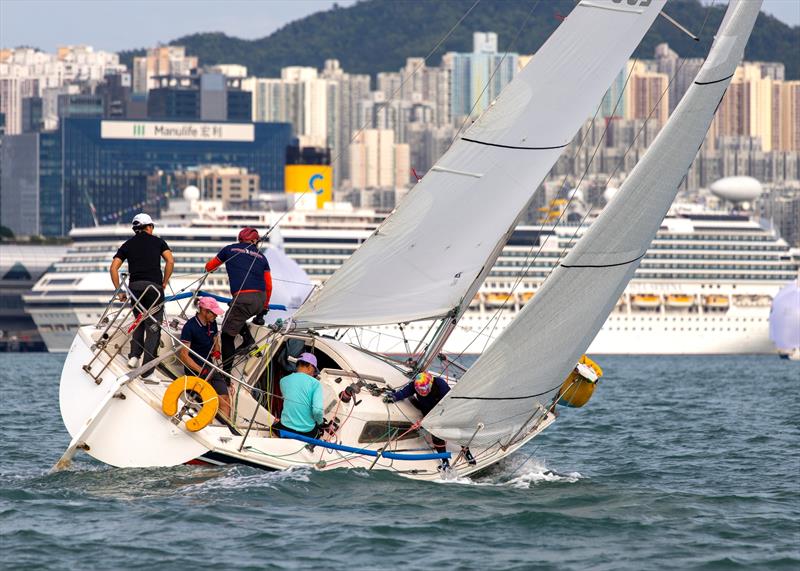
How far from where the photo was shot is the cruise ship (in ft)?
254

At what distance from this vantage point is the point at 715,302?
8181 cm

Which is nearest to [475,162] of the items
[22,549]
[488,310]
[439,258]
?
[439,258]

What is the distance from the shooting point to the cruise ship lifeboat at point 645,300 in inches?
3137

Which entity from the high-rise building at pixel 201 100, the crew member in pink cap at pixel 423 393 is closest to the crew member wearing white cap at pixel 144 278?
the crew member in pink cap at pixel 423 393

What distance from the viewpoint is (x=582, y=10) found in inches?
562

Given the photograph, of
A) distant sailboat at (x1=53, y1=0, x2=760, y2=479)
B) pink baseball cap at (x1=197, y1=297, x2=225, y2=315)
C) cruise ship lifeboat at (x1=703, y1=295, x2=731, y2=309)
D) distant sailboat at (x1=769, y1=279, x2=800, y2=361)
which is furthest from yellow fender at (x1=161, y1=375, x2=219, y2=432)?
cruise ship lifeboat at (x1=703, y1=295, x2=731, y2=309)

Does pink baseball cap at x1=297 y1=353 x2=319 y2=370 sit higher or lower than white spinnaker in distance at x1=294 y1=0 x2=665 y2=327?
lower

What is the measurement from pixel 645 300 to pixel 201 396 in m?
67.3

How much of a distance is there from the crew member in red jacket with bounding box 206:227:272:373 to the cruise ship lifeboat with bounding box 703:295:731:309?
68318 millimetres

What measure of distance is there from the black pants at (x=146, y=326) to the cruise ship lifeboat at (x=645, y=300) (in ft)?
215

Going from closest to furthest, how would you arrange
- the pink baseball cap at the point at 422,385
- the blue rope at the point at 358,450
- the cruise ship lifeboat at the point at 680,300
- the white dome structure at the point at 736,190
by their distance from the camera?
1. the blue rope at the point at 358,450
2. the pink baseball cap at the point at 422,385
3. the cruise ship lifeboat at the point at 680,300
4. the white dome structure at the point at 736,190

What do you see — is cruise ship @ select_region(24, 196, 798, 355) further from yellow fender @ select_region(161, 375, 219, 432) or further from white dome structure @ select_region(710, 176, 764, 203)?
yellow fender @ select_region(161, 375, 219, 432)

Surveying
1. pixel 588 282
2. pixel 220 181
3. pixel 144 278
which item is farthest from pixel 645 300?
pixel 220 181

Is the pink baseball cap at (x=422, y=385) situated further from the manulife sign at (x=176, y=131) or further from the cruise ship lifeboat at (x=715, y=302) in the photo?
the manulife sign at (x=176, y=131)
